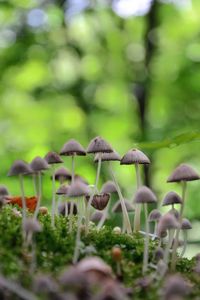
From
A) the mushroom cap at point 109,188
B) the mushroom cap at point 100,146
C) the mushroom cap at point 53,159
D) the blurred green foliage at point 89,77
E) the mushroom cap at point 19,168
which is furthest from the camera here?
the blurred green foliage at point 89,77

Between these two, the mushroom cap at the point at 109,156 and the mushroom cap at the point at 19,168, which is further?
the mushroom cap at the point at 109,156

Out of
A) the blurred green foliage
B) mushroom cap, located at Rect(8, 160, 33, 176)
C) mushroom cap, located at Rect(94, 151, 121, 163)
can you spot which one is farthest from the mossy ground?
the blurred green foliage

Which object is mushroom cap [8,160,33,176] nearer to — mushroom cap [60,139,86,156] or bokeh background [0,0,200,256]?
mushroom cap [60,139,86,156]

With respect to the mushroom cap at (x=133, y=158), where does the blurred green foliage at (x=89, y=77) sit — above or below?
above

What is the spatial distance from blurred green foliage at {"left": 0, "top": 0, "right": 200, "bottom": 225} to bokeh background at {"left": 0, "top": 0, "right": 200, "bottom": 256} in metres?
0.02

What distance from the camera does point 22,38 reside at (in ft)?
24.5

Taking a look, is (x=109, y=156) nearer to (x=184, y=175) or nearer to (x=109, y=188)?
(x=109, y=188)

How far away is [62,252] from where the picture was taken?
1598 millimetres

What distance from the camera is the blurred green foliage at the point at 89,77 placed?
7.54 meters

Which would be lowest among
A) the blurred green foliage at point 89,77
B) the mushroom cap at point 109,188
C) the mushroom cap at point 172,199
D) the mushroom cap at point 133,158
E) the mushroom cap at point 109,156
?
the mushroom cap at point 172,199

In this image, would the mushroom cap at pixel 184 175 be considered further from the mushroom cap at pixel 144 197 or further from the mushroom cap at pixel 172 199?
the mushroom cap at pixel 172 199

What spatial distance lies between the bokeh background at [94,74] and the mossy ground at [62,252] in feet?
17.5

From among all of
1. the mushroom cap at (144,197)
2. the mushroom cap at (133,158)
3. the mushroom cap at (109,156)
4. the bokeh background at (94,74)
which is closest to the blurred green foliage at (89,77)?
the bokeh background at (94,74)

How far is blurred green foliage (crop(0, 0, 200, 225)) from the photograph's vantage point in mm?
7539
